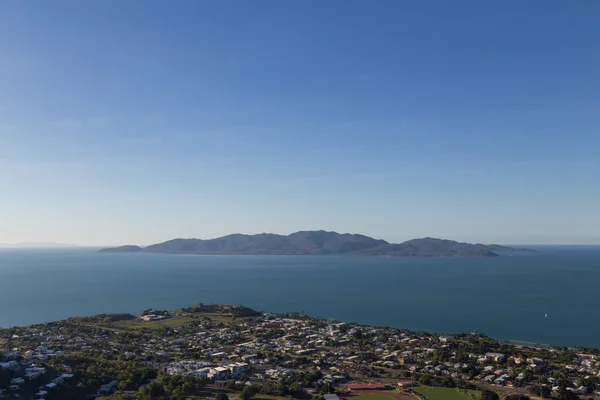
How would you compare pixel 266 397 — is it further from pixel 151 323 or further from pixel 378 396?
pixel 151 323

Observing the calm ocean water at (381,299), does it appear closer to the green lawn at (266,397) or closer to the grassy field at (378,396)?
the grassy field at (378,396)

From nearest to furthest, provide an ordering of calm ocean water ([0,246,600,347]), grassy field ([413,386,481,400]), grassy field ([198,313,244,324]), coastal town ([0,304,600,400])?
grassy field ([413,386,481,400]), coastal town ([0,304,600,400]), grassy field ([198,313,244,324]), calm ocean water ([0,246,600,347])

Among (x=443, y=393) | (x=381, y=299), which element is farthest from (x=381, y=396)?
(x=381, y=299)

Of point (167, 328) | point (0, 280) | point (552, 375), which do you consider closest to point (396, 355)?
point (552, 375)

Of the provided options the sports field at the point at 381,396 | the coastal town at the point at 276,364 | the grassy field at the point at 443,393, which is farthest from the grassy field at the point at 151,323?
the grassy field at the point at 443,393

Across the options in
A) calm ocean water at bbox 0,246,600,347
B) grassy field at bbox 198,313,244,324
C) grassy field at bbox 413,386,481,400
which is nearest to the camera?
grassy field at bbox 413,386,481,400

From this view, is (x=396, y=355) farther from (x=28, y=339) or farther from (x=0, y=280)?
(x=0, y=280)

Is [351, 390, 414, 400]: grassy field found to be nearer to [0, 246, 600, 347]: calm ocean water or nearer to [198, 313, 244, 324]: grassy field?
[0, 246, 600, 347]: calm ocean water

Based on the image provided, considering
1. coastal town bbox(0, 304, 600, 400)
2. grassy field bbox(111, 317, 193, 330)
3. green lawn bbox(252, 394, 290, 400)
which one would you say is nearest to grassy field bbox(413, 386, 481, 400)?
coastal town bbox(0, 304, 600, 400)
